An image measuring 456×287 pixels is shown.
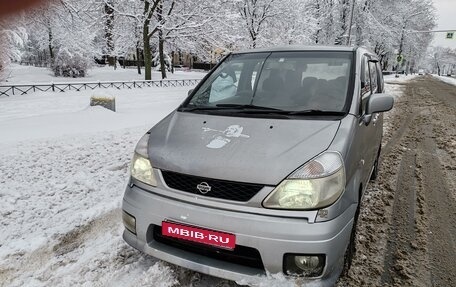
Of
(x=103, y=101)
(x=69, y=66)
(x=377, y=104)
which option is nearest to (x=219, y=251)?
(x=377, y=104)

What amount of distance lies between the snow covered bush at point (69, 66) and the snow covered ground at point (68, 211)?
1981cm

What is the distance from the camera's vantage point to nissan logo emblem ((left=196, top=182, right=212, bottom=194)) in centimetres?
239

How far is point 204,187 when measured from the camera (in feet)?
7.88

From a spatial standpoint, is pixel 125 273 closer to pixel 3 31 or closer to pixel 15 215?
pixel 15 215

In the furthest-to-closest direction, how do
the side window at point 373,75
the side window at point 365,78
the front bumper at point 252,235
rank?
the side window at point 373,75 → the side window at point 365,78 → the front bumper at point 252,235

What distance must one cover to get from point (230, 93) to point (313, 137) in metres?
1.31

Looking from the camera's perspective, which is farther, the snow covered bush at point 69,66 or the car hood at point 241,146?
the snow covered bush at point 69,66

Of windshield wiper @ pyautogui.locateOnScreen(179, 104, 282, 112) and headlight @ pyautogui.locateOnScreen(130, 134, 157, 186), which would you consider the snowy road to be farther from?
windshield wiper @ pyautogui.locateOnScreen(179, 104, 282, 112)

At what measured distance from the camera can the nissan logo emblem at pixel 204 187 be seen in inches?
94.0

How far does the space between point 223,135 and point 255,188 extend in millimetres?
585

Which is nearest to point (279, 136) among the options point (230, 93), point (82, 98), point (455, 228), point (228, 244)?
point (228, 244)

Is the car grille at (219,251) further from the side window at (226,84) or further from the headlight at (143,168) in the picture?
the side window at (226,84)

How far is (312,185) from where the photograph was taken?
2.30 meters

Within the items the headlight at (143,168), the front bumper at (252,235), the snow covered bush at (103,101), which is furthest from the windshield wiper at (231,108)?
the snow covered bush at (103,101)
